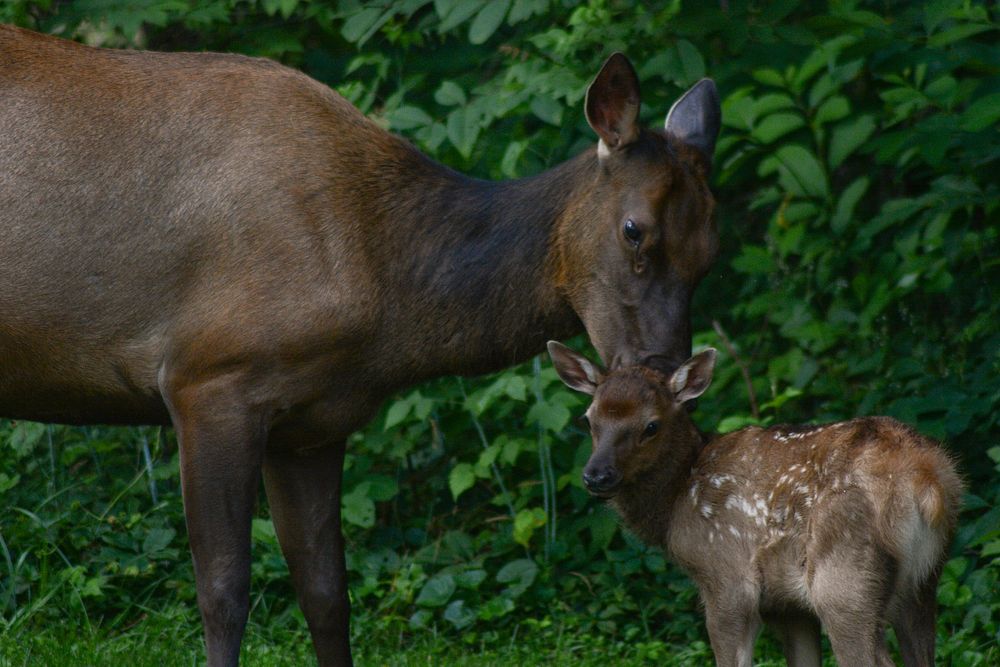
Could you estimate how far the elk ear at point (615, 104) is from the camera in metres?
5.77

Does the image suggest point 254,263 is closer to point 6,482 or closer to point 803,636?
point 803,636

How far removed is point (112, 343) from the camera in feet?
18.7

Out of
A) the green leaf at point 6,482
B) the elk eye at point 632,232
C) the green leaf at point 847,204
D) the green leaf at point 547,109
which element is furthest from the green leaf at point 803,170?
the green leaf at point 6,482

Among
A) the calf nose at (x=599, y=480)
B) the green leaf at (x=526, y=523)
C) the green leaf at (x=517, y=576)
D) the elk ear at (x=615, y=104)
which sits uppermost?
the elk ear at (x=615, y=104)

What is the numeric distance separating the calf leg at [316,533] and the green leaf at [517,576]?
1.32 m

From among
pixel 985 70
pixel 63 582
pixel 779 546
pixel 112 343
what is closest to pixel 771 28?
pixel 985 70

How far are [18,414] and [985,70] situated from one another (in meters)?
4.26

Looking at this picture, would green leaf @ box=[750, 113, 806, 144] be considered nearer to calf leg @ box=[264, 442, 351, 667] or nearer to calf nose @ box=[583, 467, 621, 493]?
calf nose @ box=[583, 467, 621, 493]

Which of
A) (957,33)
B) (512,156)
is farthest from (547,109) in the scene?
(957,33)

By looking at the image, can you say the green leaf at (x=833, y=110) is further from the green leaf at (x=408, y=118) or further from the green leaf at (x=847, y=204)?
the green leaf at (x=408, y=118)

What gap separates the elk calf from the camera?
515cm

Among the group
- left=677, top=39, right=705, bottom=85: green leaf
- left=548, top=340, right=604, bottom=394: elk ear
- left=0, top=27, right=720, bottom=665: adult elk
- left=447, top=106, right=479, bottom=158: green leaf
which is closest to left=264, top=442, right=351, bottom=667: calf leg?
left=0, top=27, right=720, bottom=665: adult elk

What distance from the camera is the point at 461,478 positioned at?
7.56 metres

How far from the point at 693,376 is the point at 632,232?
0.55 m
